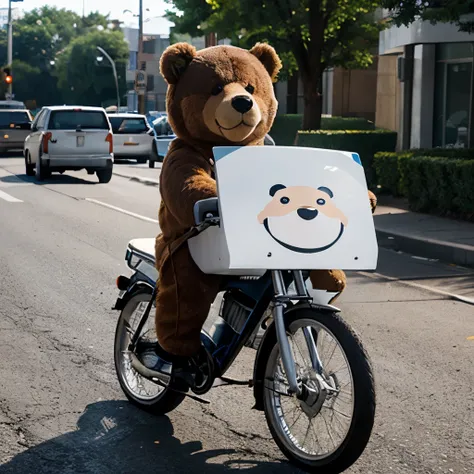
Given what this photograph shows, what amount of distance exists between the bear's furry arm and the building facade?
19150 mm

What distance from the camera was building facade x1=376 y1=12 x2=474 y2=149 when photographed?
79.6ft

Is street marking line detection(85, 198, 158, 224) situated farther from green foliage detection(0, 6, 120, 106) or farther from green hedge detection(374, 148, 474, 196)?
green foliage detection(0, 6, 120, 106)

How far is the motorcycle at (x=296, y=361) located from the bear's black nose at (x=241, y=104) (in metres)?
0.63

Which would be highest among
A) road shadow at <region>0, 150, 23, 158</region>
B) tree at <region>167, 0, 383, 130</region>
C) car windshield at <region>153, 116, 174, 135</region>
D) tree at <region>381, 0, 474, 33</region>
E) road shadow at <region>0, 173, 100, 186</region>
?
tree at <region>167, 0, 383, 130</region>

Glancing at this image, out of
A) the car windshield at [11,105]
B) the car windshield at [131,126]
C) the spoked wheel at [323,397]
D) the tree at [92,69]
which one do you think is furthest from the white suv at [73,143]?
the tree at [92,69]

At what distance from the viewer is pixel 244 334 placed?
475cm

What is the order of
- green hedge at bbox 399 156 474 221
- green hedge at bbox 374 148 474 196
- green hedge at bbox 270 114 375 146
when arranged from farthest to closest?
green hedge at bbox 270 114 375 146 → green hedge at bbox 374 148 474 196 → green hedge at bbox 399 156 474 221

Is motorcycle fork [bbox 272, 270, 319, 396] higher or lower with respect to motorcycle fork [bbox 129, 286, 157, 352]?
higher

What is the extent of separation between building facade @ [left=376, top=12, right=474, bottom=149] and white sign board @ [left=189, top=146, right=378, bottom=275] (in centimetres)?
1939

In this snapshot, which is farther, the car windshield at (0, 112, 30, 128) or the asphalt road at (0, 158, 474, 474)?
the car windshield at (0, 112, 30, 128)

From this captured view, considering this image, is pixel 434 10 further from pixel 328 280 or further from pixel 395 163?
pixel 328 280

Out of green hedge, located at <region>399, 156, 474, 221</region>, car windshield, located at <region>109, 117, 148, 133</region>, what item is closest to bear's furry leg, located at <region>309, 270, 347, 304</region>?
green hedge, located at <region>399, 156, 474, 221</region>

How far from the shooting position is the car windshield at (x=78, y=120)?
23422 mm

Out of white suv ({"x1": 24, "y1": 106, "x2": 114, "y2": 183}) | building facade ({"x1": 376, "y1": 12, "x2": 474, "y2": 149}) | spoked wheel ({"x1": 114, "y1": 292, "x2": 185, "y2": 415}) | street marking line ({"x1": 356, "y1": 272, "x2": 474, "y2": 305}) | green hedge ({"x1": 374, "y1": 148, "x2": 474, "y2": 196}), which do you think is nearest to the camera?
spoked wheel ({"x1": 114, "y1": 292, "x2": 185, "y2": 415})
